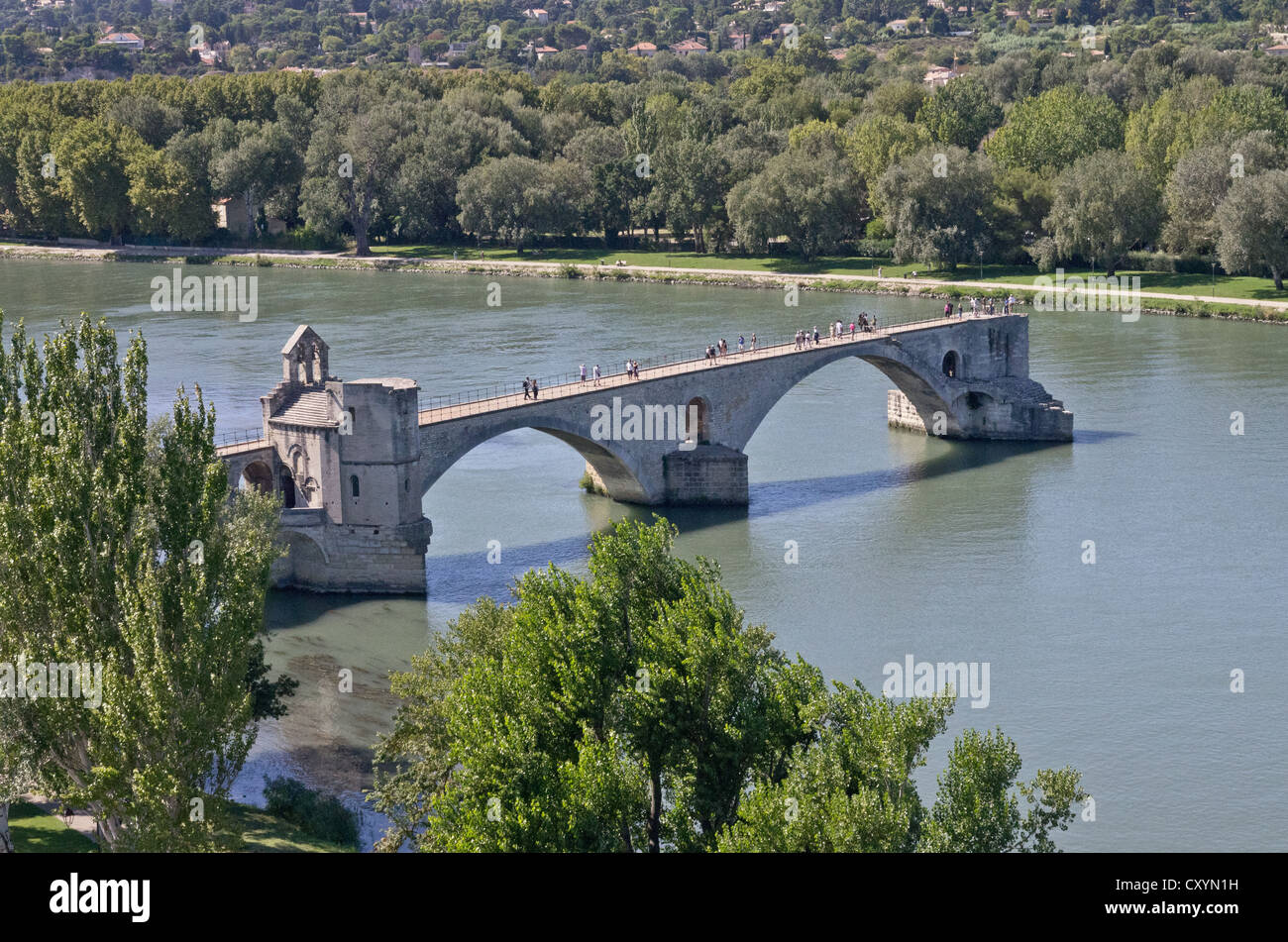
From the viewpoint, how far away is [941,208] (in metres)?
106

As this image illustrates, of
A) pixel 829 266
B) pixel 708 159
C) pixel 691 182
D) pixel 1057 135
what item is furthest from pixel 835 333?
pixel 708 159

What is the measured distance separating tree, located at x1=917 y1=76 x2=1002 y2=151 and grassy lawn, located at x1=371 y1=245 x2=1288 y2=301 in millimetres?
14375

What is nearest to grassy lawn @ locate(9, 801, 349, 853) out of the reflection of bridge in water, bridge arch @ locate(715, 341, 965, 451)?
the reflection of bridge in water

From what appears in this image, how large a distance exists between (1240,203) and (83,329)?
78.9 metres

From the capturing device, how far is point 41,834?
28281mm

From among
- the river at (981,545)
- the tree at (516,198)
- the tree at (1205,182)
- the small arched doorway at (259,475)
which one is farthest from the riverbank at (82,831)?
the tree at (516,198)

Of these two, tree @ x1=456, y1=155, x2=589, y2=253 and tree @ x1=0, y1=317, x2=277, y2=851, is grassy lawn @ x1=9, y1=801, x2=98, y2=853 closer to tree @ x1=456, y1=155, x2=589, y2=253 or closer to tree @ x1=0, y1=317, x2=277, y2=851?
tree @ x1=0, y1=317, x2=277, y2=851

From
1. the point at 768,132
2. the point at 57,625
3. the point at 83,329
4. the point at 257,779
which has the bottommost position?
the point at 257,779

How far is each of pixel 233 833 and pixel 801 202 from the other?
9146 centimetres

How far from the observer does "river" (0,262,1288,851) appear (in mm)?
35719

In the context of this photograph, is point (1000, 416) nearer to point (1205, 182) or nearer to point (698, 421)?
point (698, 421)

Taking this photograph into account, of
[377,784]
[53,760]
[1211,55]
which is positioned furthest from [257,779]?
[1211,55]

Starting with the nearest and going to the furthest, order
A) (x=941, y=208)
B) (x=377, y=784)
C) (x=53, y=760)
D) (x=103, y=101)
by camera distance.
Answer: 1. (x=53, y=760)
2. (x=377, y=784)
3. (x=941, y=208)
4. (x=103, y=101)
